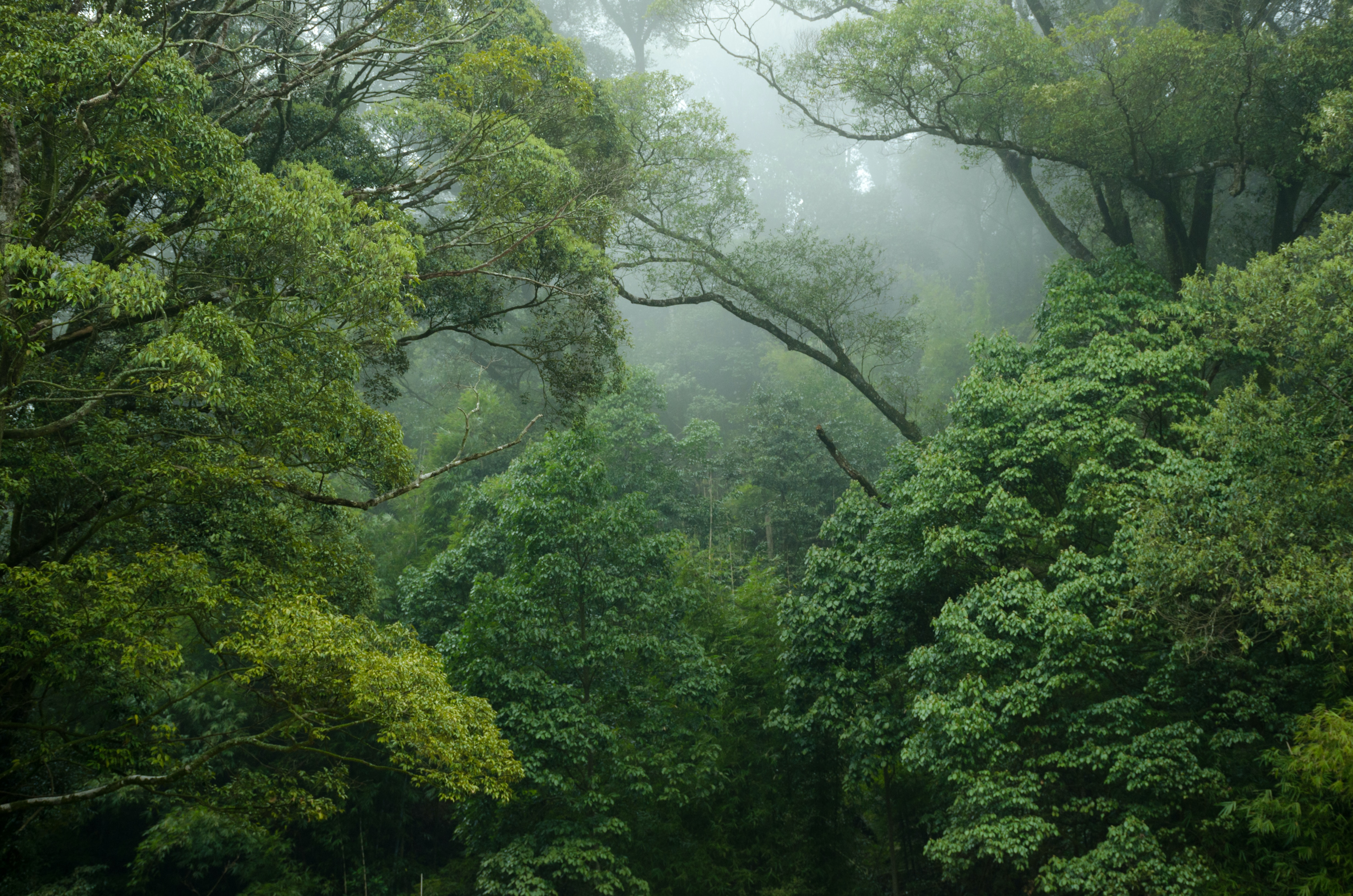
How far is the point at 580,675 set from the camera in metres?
12.9

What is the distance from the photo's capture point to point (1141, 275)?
1236 cm

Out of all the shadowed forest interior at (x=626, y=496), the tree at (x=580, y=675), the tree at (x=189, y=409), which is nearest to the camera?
the tree at (x=189, y=409)

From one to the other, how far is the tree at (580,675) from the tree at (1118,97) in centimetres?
814

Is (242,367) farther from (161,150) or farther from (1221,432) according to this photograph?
(1221,432)

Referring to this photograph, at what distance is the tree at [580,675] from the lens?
447 inches

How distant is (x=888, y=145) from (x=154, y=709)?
43.9 metres

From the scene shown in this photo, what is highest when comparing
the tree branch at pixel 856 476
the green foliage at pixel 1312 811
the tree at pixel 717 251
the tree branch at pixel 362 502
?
the tree at pixel 717 251

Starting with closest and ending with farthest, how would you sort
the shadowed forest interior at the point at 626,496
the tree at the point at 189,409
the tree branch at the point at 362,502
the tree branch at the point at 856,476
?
the tree at the point at 189,409 → the shadowed forest interior at the point at 626,496 → the tree branch at the point at 362,502 → the tree branch at the point at 856,476

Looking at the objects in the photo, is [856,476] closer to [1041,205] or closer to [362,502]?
[1041,205]

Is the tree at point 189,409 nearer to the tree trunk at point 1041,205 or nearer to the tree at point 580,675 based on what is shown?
the tree at point 580,675

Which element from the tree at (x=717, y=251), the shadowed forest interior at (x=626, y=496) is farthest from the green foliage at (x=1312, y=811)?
the tree at (x=717, y=251)

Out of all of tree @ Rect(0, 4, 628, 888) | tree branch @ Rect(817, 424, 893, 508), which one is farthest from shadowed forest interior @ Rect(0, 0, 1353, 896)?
tree branch @ Rect(817, 424, 893, 508)

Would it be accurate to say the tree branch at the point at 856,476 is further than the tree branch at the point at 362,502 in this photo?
Yes

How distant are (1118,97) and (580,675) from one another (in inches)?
472
